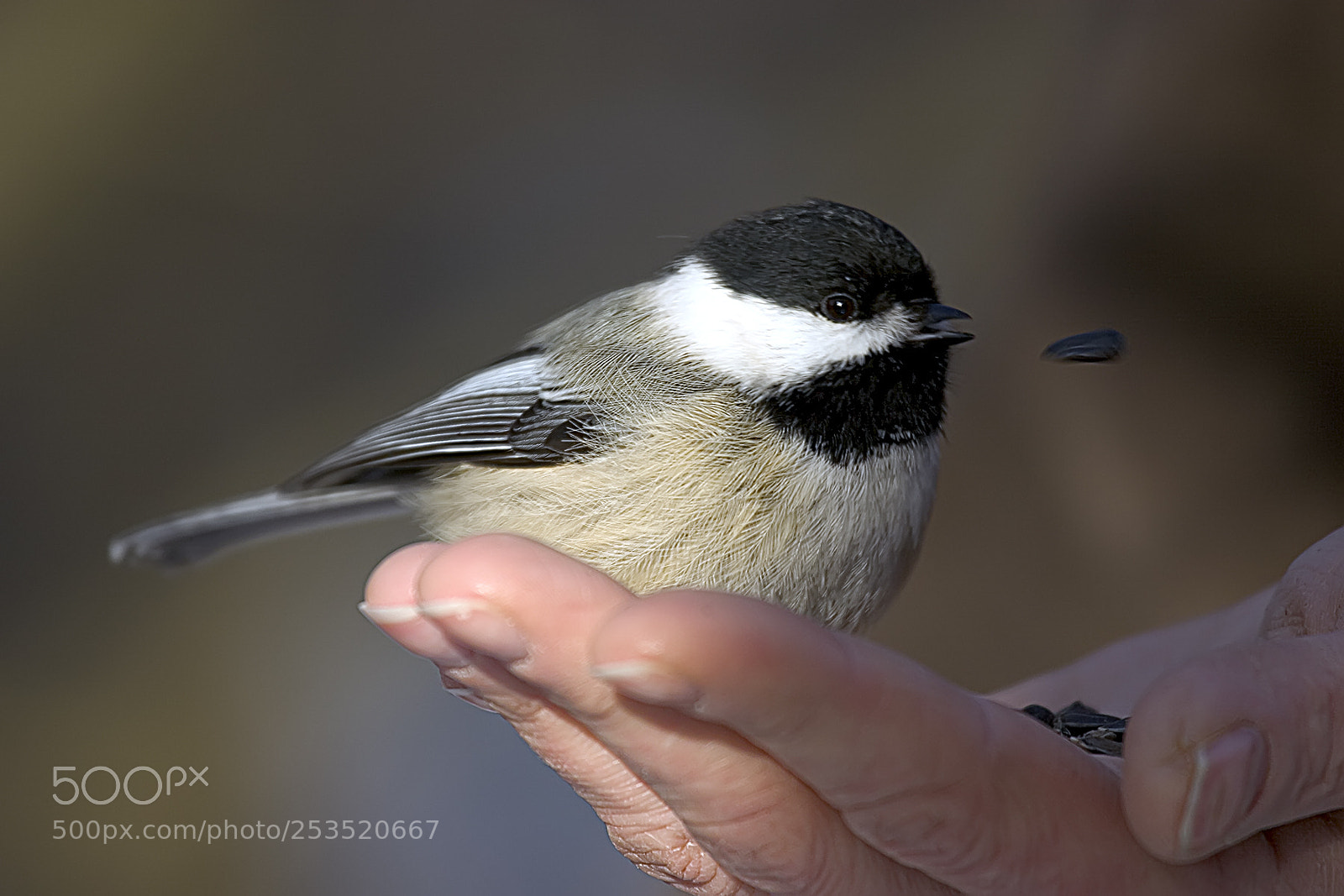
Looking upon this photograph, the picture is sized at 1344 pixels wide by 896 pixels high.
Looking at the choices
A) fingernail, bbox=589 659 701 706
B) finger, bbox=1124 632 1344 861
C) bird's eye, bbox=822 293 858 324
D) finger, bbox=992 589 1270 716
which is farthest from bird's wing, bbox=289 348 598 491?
finger, bbox=992 589 1270 716

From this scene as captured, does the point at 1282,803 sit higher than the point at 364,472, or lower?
lower

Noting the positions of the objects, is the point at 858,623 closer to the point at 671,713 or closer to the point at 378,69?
the point at 671,713

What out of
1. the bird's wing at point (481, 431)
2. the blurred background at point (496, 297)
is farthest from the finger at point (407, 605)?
the blurred background at point (496, 297)

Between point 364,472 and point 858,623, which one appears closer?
point 858,623

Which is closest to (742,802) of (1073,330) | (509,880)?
(1073,330)

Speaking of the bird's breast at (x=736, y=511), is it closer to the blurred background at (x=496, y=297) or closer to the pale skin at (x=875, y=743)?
the pale skin at (x=875, y=743)

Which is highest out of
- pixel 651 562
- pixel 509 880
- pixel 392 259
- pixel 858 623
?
pixel 392 259

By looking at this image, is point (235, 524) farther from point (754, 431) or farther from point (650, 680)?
point (650, 680)

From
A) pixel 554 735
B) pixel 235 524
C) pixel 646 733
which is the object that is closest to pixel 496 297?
pixel 235 524
